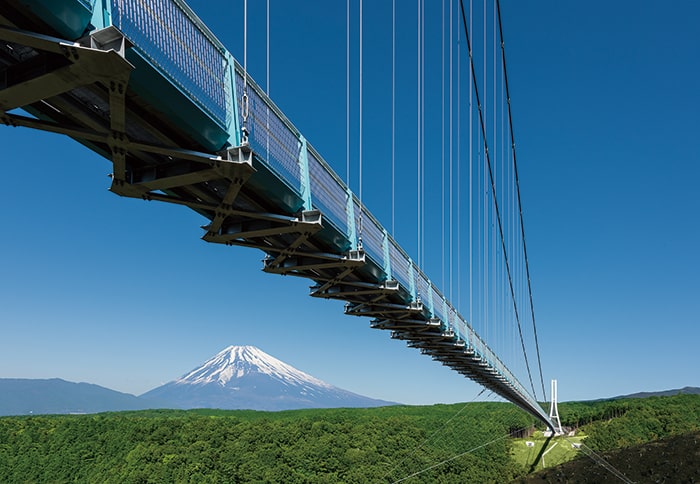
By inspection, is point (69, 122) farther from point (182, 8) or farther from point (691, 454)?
point (691, 454)

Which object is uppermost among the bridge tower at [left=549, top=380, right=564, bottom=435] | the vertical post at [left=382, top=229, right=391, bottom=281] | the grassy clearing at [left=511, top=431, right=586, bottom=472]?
the vertical post at [left=382, top=229, right=391, bottom=281]

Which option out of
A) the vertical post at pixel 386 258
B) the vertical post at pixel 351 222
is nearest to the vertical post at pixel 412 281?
the vertical post at pixel 386 258

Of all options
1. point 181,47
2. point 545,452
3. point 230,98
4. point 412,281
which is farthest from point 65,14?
point 545,452

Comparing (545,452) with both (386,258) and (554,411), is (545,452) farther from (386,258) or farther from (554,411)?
(386,258)

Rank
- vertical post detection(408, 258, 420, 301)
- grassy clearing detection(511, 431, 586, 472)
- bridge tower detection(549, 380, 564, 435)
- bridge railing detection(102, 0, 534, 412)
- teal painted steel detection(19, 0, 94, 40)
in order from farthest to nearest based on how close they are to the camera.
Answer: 1. bridge tower detection(549, 380, 564, 435)
2. grassy clearing detection(511, 431, 586, 472)
3. vertical post detection(408, 258, 420, 301)
4. bridge railing detection(102, 0, 534, 412)
5. teal painted steel detection(19, 0, 94, 40)

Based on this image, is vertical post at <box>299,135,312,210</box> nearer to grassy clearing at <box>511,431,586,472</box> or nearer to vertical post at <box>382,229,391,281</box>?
vertical post at <box>382,229,391,281</box>

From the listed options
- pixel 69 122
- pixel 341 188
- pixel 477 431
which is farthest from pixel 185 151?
pixel 477 431

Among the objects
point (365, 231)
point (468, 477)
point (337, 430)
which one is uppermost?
point (365, 231)

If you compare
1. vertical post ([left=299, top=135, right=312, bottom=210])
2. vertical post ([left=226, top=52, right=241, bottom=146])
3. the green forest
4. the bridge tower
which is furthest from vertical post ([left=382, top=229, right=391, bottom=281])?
the bridge tower
